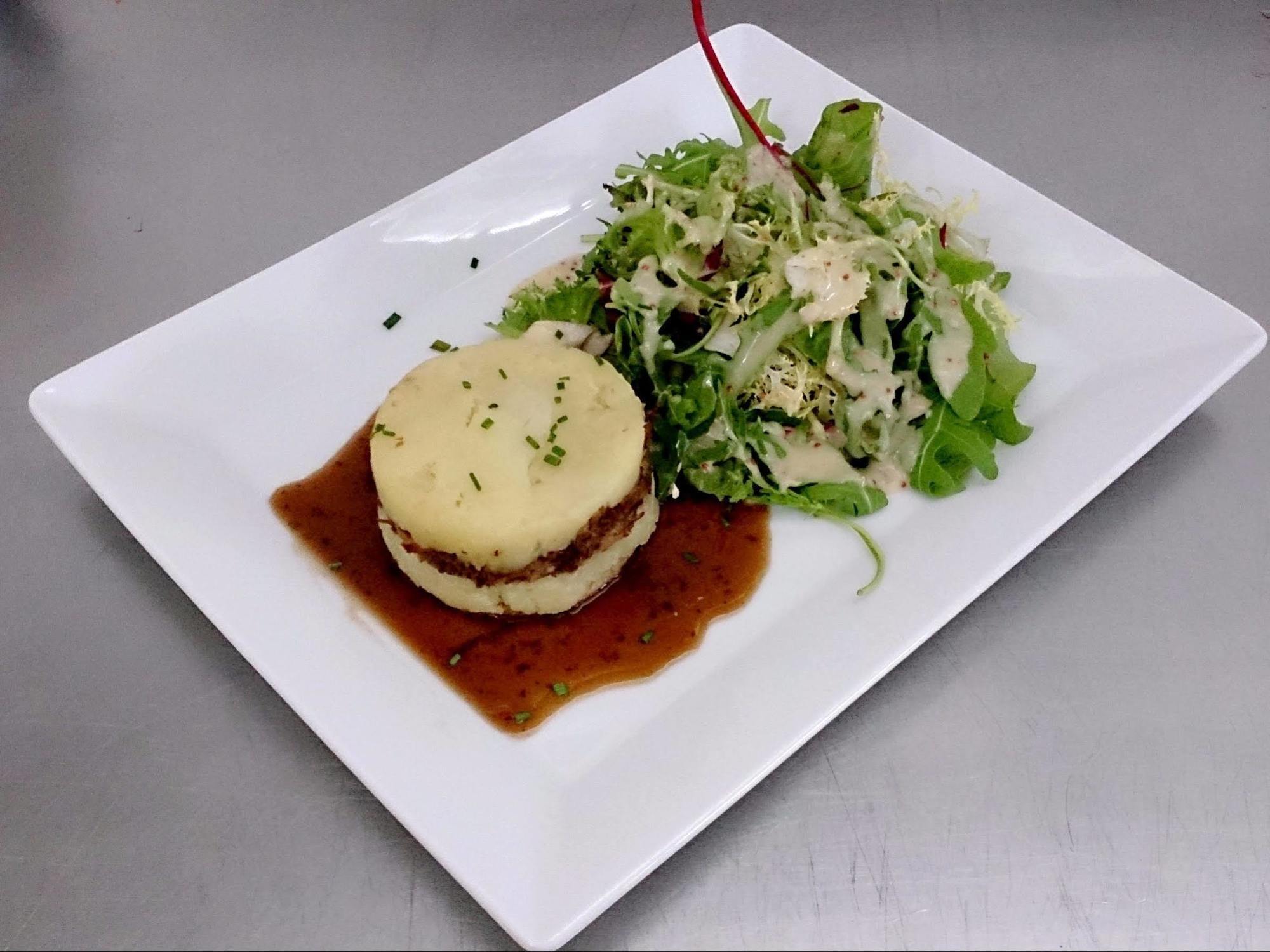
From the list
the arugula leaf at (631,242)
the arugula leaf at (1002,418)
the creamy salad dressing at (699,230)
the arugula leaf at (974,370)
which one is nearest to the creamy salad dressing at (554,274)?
the arugula leaf at (631,242)

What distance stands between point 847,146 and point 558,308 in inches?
44.0

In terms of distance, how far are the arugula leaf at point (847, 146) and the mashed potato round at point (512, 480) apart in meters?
1.10

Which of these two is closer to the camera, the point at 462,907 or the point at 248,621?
the point at 462,907

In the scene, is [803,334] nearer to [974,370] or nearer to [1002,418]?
[974,370]

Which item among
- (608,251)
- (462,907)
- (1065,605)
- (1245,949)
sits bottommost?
(1245,949)

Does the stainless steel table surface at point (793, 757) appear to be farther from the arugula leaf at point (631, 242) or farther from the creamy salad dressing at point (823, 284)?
the arugula leaf at point (631, 242)

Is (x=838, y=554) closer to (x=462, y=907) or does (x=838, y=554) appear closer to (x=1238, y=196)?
(x=462, y=907)

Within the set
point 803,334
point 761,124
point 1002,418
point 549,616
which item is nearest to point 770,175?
point 761,124

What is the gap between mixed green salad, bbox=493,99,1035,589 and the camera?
3.24 m

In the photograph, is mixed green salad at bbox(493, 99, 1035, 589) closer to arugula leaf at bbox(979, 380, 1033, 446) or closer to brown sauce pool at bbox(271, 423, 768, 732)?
arugula leaf at bbox(979, 380, 1033, 446)

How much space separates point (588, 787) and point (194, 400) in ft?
5.85

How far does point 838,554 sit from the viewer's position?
3.08 m

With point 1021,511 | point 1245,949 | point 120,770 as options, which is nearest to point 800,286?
point 1021,511

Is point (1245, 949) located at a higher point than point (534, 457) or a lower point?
lower
